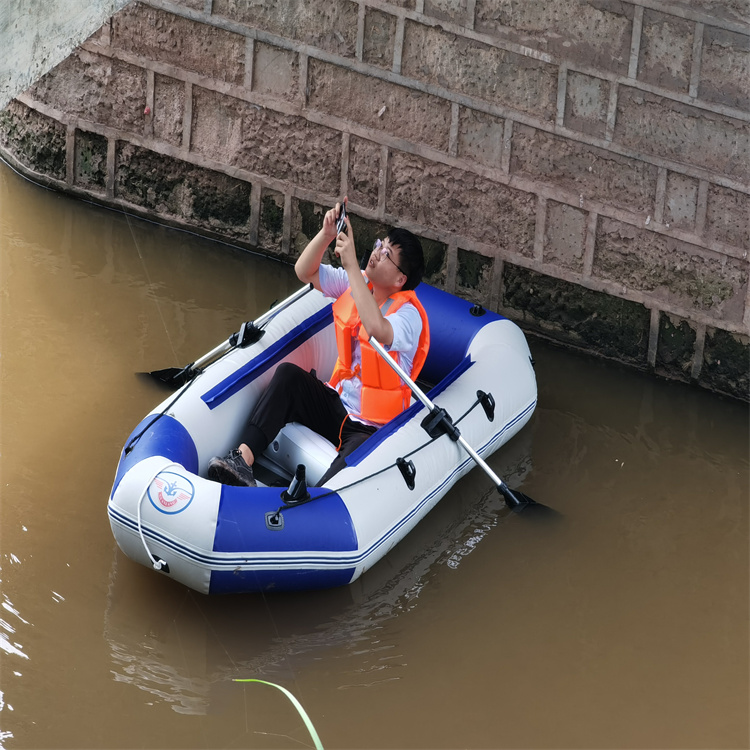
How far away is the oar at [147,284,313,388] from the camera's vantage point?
179 inches

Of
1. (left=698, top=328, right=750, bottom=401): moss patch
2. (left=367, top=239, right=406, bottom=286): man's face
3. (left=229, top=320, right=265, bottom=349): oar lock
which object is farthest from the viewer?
(left=698, top=328, right=750, bottom=401): moss patch

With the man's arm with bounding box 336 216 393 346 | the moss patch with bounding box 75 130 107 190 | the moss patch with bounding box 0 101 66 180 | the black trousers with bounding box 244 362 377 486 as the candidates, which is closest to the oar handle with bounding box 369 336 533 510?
the man's arm with bounding box 336 216 393 346

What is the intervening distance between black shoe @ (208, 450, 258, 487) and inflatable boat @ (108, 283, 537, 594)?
0.09m

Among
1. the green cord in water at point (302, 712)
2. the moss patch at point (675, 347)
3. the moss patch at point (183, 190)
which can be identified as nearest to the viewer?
the green cord in water at point (302, 712)

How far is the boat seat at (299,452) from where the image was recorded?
413 cm

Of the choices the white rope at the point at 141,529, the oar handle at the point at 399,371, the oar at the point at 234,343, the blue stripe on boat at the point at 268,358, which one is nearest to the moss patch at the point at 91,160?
the oar at the point at 234,343

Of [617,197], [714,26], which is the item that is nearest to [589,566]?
[617,197]

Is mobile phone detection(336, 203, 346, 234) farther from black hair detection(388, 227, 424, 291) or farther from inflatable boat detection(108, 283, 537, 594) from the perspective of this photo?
inflatable boat detection(108, 283, 537, 594)

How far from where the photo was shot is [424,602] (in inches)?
156

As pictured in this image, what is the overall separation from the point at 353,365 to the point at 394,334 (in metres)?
0.28

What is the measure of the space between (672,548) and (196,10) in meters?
3.84

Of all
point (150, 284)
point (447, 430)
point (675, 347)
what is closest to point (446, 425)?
point (447, 430)

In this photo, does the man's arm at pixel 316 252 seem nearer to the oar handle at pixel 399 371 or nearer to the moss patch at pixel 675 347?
the oar handle at pixel 399 371

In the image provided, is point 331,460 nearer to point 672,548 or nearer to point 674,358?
point 672,548
